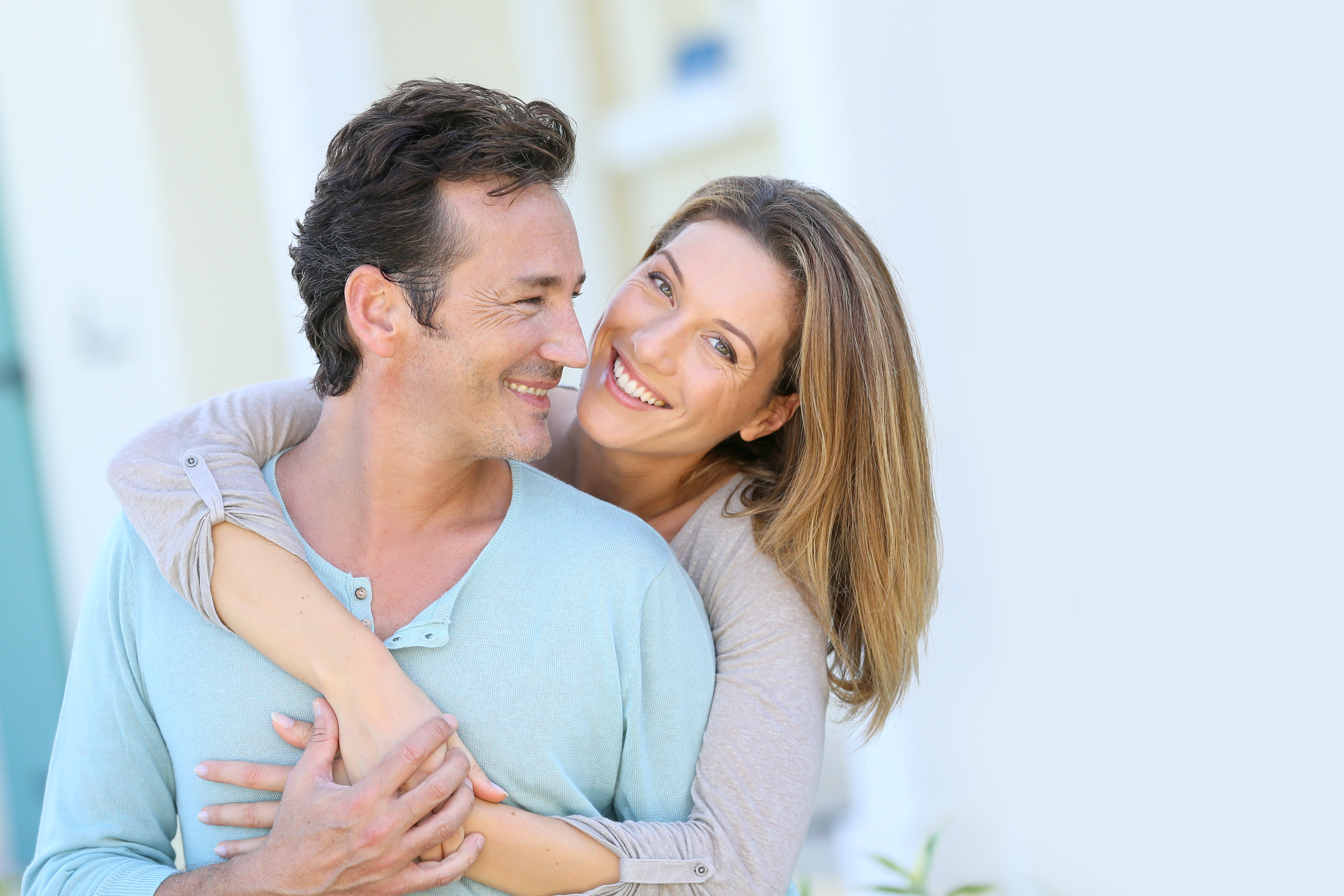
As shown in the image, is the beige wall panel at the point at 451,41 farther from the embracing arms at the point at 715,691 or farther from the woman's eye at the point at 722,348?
the embracing arms at the point at 715,691

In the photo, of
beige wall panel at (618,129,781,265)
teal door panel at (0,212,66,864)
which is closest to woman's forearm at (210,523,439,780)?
beige wall panel at (618,129,781,265)

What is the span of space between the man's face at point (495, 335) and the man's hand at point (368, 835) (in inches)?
16.2

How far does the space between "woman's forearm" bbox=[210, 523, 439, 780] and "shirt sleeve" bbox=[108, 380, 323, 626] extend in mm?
24

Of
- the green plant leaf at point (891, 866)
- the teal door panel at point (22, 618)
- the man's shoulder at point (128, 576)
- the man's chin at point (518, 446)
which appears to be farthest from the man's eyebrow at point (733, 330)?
the teal door panel at point (22, 618)

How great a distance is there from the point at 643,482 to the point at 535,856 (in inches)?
30.5

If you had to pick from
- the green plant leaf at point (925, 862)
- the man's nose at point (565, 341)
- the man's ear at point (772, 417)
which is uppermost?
the man's nose at point (565, 341)

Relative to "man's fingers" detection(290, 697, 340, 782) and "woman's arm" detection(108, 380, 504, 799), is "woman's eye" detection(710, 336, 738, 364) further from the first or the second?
"man's fingers" detection(290, 697, 340, 782)

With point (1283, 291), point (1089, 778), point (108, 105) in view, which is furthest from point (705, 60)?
point (1089, 778)

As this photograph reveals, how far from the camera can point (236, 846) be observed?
63.0 inches

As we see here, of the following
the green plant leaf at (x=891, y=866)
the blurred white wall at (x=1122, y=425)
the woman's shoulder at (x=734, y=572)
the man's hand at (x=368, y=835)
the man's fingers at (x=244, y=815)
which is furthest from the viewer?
the green plant leaf at (x=891, y=866)

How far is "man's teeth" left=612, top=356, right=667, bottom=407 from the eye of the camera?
1989 mm

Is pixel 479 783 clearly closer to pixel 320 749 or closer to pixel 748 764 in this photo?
pixel 320 749

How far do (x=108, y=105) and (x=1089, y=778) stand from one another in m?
3.67

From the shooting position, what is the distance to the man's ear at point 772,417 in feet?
7.00
